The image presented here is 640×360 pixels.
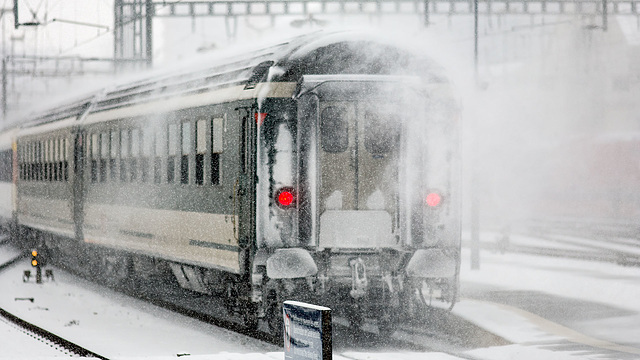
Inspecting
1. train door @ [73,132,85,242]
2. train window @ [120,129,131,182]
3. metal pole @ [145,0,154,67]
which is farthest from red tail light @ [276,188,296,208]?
metal pole @ [145,0,154,67]

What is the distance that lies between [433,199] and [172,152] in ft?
12.9

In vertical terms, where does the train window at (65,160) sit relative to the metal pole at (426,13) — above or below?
below

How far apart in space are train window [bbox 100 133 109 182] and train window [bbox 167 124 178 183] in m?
3.35

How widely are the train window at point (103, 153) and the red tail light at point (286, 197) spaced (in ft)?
21.9

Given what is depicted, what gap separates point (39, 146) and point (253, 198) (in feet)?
42.9

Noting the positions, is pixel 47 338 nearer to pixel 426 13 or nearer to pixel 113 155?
pixel 113 155

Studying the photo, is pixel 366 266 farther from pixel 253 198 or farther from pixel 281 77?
pixel 281 77

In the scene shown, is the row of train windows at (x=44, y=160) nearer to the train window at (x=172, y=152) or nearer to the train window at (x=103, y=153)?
the train window at (x=103, y=153)

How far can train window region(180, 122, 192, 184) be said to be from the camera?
1444cm

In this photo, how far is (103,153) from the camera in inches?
730

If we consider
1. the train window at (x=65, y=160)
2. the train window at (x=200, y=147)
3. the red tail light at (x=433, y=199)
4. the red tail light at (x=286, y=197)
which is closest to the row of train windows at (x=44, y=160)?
the train window at (x=65, y=160)

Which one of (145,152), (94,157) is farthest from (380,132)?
(94,157)

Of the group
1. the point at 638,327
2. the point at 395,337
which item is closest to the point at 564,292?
the point at 638,327

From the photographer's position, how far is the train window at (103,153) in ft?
60.0
